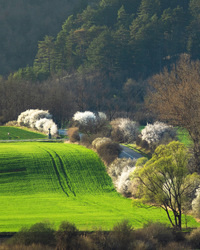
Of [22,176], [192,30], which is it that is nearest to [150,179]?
[22,176]

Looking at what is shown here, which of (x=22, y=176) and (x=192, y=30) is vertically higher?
(x=192, y=30)

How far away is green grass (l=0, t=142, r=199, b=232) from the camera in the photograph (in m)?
33.9

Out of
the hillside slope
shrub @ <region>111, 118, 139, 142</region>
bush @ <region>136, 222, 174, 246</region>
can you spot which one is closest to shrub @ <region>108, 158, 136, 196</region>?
the hillside slope

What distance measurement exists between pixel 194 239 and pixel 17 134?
178ft

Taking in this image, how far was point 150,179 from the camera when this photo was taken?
3122 cm

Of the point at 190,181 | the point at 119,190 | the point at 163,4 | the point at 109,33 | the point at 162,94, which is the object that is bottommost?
the point at 119,190

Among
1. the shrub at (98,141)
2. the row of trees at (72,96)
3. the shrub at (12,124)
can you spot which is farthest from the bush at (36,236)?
the row of trees at (72,96)

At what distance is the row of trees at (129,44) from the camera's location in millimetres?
141000

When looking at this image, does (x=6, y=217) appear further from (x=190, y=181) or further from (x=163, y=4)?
(x=163, y=4)

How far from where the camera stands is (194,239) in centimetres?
2756

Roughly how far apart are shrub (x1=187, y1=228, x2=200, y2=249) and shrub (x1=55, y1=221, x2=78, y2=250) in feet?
21.1

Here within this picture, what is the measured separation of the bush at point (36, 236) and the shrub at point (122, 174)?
2021 cm

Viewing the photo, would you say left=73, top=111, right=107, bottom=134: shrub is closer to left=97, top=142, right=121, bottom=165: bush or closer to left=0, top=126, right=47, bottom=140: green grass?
left=0, top=126, right=47, bottom=140: green grass

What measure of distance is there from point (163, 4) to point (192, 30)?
19.1 meters
